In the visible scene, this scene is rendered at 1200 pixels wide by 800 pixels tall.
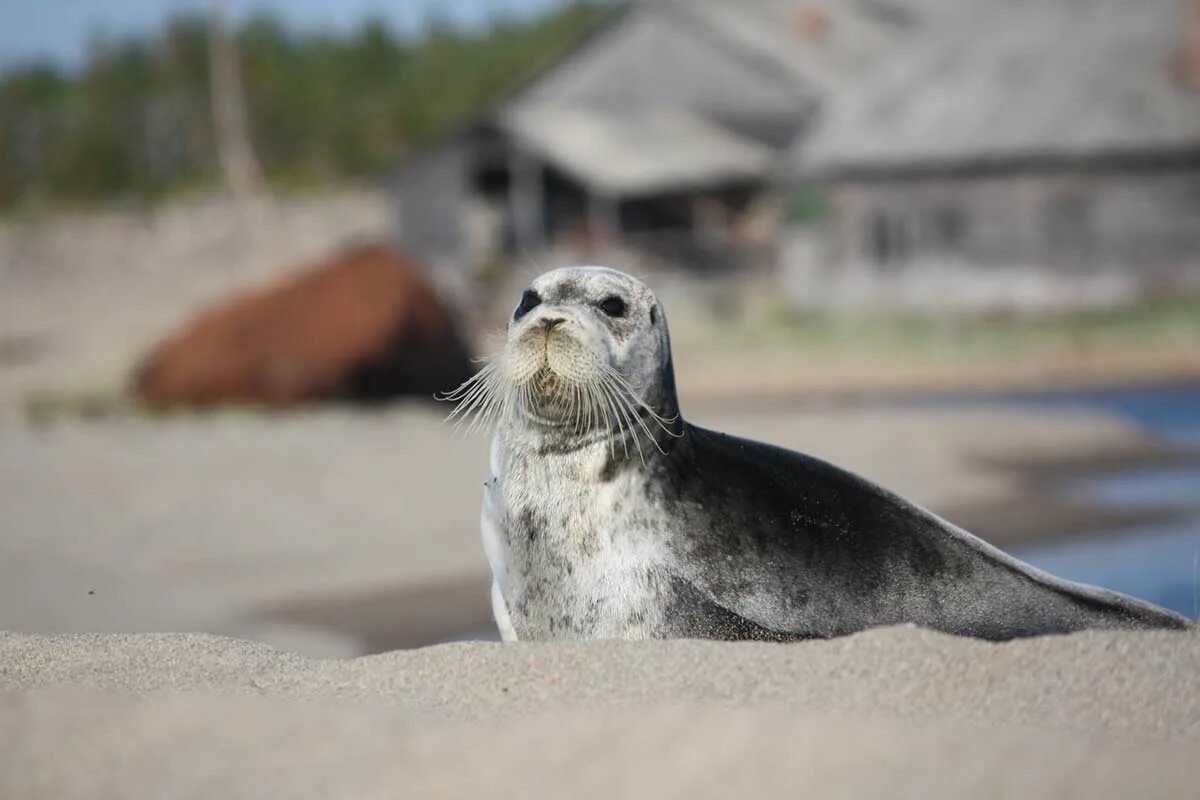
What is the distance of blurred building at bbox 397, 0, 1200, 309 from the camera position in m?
31.4

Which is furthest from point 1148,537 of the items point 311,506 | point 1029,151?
point 1029,151

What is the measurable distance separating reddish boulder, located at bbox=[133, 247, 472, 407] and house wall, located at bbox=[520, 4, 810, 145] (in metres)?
21.2

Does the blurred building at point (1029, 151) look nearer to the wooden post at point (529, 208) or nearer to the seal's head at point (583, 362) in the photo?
the wooden post at point (529, 208)

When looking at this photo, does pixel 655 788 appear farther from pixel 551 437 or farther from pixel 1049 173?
pixel 1049 173

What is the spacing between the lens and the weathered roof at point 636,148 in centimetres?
3506

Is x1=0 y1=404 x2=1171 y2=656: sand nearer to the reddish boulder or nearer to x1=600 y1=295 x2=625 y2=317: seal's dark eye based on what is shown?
the reddish boulder

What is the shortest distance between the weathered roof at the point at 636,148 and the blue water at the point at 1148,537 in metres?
14.2

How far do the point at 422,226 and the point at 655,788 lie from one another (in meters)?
35.4

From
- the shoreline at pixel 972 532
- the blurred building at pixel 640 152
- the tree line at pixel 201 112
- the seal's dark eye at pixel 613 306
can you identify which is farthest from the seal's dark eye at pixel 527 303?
the tree line at pixel 201 112

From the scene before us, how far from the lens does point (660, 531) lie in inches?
217

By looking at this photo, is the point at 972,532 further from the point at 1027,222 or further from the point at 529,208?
the point at 529,208

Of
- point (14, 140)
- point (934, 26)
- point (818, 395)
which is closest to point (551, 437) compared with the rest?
point (818, 395)

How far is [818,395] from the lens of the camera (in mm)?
23641

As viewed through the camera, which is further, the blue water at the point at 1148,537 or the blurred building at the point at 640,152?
the blurred building at the point at 640,152
